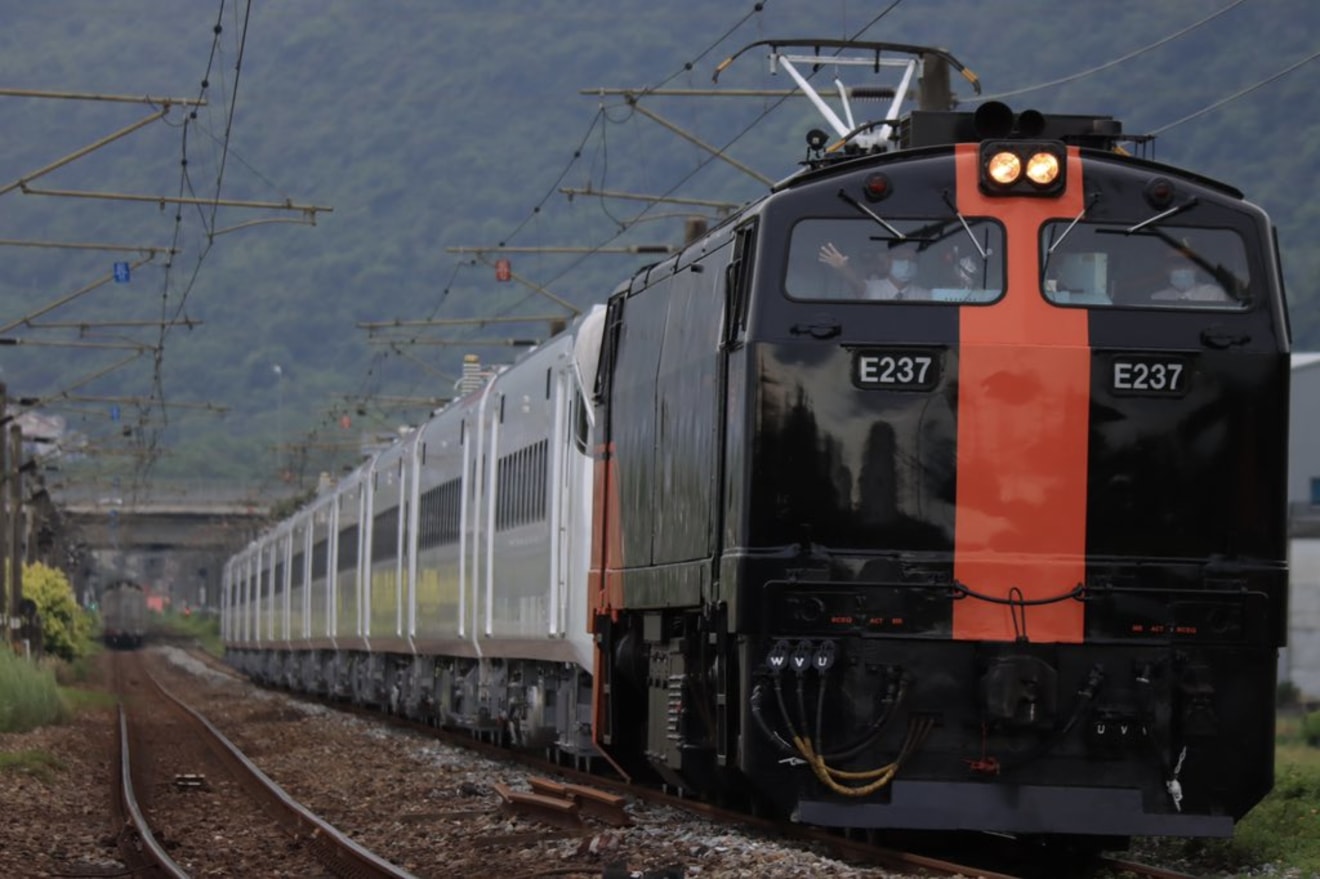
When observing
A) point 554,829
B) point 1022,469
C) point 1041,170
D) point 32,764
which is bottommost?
point 32,764

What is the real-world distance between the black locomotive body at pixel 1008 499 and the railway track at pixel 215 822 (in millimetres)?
2501

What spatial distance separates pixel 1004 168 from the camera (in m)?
11.0

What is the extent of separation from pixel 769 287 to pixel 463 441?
13.5 m

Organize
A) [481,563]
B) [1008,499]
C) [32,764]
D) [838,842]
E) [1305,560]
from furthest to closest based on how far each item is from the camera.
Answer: [1305,560]
[481,563]
[32,764]
[838,842]
[1008,499]

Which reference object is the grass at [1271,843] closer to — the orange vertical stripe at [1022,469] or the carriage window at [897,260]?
the orange vertical stripe at [1022,469]

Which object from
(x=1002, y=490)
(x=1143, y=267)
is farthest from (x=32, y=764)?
(x=1143, y=267)

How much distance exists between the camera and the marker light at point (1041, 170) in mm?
10992

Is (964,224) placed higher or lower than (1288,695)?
higher

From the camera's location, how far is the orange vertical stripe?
34.8ft

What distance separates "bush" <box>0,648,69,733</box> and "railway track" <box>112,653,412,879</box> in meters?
1.29

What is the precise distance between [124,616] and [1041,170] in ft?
356

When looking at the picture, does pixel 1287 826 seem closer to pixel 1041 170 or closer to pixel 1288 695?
pixel 1041 170

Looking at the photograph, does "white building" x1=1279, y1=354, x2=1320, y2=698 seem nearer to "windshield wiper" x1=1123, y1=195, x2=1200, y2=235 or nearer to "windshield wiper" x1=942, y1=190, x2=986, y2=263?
"windshield wiper" x1=1123, y1=195, x2=1200, y2=235

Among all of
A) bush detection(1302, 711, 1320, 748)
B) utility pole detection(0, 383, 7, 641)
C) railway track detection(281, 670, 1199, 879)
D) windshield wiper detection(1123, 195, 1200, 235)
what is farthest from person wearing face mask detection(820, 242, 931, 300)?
utility pole detection(0, 383, 7, 641)
